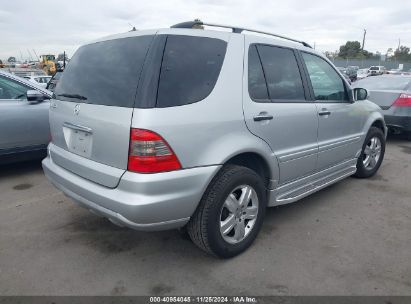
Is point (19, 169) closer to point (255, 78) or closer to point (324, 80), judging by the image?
point (255, 78)

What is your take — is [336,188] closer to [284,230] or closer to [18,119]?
[284,230]

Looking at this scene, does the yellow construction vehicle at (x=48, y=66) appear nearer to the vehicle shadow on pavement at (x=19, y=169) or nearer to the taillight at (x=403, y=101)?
the vehicle shadow on pavement at (x=19, y=169)

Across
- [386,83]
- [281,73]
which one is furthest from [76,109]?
[386,83]

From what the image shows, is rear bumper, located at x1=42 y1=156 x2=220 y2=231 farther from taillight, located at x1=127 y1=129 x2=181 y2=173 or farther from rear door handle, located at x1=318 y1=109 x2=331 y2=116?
rear door handle, located at x1=318 y1=109 x2=331 y2=116

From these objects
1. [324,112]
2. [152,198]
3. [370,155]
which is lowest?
[370,155]

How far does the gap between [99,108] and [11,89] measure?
120 inches

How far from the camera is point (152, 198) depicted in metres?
Answer: 2.24

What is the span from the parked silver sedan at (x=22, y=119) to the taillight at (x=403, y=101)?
21.3ft

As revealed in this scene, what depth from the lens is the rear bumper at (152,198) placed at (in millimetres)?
2234

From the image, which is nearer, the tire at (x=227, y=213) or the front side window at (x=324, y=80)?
the tire at (x=227, y=213)

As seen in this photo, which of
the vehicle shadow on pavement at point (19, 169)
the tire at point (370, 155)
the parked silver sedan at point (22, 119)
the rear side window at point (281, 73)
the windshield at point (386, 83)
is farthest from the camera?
the windshield at point (386, 83)

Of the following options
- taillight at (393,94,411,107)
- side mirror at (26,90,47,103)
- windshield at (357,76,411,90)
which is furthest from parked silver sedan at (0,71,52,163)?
windshield at (357,76,411,90)

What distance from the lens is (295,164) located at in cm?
327

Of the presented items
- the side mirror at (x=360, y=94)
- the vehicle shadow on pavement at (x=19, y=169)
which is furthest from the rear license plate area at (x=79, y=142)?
the side mirror at (x=360, y=94)
